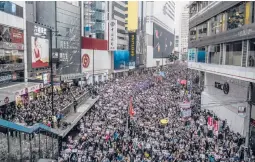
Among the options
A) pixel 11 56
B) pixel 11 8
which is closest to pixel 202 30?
pixel 11 8

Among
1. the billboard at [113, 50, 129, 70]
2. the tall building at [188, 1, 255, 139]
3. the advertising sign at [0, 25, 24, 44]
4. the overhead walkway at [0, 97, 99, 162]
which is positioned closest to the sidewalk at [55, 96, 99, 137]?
the overhead walkway at [0, 97, 99, 162]

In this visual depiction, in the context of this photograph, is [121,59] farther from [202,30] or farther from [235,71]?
[235,71]

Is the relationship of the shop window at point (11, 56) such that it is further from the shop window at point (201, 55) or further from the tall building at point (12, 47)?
the shop window at point (201, 55)

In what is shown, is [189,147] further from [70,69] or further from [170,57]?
[170,57]

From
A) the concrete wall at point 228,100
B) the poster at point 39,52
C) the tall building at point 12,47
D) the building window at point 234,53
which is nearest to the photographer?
the concrete wall at point 228,100

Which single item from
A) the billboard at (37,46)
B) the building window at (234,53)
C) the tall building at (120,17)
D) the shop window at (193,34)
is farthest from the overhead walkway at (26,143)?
the tall building at (120,17)

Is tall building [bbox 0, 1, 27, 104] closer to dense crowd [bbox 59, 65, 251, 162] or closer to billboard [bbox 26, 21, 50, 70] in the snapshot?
billboard [bbox 26, 21, 50, 70]
